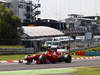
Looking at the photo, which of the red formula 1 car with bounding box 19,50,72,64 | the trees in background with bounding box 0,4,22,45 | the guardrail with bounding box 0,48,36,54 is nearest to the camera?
the red formula 1 car with bounding box 19,50,72,64

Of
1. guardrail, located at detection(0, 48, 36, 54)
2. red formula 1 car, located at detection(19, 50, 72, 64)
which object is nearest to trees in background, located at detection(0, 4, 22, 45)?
guardrail, located at detection(0, 48, 36, 54)

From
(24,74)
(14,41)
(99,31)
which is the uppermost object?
(24,74)

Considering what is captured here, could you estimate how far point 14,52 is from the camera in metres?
39.2

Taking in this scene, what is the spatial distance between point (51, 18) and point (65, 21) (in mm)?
4501

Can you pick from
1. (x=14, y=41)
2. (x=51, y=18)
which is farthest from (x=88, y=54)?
(x=51, y=18)

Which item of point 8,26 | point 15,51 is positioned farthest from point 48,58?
point 8,26

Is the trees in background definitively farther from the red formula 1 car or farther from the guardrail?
the red formula 1 car

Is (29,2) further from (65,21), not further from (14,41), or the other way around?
(14,41)

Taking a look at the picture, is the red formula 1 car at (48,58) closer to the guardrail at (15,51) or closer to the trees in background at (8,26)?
the guardrail at (15,51)

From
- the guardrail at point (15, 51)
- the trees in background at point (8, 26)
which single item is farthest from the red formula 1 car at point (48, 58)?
the trees in background at point (8, 26)

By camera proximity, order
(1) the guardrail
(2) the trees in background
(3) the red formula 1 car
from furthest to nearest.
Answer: (2) the trees in background → (1) the guardrail → (3) the red formula 1 car

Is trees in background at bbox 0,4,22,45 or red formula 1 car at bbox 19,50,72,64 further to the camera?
trees in background at bbox 0,4,22,45

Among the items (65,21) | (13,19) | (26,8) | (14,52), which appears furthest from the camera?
(65,21)

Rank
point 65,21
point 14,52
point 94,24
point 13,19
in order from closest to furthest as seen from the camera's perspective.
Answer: point 14,52 < point 13,19 < point 65,21 < point 94,24
